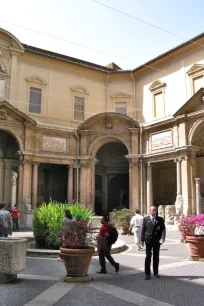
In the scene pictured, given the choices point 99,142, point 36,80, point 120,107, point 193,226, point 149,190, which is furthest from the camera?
point 120,107

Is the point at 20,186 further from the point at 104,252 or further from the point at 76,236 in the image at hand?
the point at 76,236

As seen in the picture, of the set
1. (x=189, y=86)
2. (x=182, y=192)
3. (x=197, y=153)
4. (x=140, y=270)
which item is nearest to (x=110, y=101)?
(x=189, y=86)

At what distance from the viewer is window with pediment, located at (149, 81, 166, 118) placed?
27.1m

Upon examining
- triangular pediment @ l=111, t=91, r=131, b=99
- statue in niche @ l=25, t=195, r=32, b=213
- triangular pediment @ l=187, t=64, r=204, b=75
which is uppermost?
triangular pediment @ l=187, t=64, r=204, b=75

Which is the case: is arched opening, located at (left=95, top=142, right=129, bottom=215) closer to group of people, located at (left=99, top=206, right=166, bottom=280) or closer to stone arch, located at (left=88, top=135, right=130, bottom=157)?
stone arch, located at (left=88, top=135, right=130, bottom=157)

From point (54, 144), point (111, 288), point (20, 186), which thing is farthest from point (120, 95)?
point (111, 288)

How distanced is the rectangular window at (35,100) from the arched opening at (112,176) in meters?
7.01

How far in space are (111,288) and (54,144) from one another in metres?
19.7

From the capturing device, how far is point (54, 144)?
84.4 feet

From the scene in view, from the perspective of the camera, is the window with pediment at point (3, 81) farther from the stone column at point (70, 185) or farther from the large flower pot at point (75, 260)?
the large flower pot at point (75, 260)

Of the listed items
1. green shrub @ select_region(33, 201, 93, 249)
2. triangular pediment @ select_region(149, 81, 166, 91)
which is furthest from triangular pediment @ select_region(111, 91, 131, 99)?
green shrub @ select_region(33, 201, 93, 249)

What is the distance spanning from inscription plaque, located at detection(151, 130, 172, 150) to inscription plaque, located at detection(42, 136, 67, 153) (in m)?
6.98

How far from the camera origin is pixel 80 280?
24.0 ft

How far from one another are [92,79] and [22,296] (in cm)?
2522
